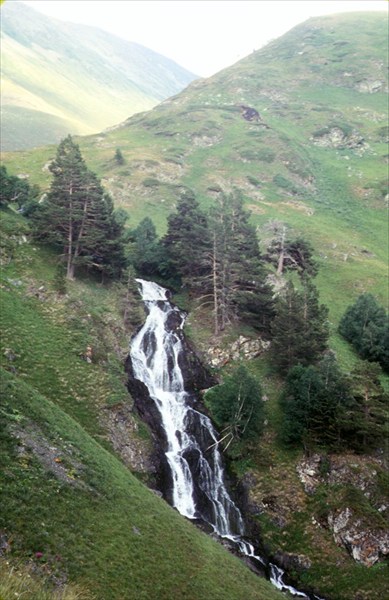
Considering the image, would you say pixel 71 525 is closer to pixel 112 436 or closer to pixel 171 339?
pixel 112 436

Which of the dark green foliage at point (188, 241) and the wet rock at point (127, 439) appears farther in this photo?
the dark green foliage at point (188, 241)

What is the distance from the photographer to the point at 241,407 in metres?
37.5

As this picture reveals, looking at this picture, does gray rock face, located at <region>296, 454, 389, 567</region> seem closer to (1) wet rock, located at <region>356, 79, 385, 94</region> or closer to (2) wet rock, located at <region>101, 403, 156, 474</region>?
(2) wet rock, located at <region>101, 403, 156, 474</region>

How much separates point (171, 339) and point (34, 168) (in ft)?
→ 239

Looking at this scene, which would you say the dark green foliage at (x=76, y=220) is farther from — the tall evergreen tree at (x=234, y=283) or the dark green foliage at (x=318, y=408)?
the dark green foliage at (x=318, y=408)

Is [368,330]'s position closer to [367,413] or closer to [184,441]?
[367,413]

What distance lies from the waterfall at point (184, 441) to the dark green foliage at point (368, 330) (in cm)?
2181

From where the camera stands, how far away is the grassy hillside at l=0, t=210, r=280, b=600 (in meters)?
19.8

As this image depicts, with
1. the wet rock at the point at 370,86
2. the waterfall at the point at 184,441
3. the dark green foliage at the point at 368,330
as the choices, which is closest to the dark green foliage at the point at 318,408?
the waterfall at the point at 184,441

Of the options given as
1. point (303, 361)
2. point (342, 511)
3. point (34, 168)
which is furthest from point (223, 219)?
point (34, 168)

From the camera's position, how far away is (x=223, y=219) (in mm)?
59344

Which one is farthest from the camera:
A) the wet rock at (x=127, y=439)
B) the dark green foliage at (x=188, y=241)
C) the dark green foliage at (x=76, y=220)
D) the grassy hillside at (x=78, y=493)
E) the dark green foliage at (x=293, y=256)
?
the dark green foliage at (x=293, y=256)

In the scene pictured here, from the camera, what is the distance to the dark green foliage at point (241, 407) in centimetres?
3781

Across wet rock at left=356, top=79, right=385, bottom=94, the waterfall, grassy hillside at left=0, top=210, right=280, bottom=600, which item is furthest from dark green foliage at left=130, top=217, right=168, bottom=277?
wet rock at left=356, top=79, right=385, bottom=94
